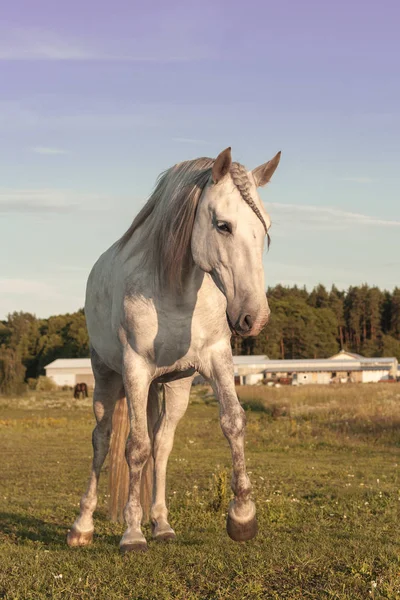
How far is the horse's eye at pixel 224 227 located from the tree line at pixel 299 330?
307ft

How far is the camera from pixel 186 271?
5.88 metres

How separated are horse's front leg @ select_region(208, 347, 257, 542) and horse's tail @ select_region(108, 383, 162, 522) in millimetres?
1750

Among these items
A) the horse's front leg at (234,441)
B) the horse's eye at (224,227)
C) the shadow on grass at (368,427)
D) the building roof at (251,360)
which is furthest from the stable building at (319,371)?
the horse's eye at (224,227)

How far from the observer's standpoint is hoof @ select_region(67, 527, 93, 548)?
24.0 ft

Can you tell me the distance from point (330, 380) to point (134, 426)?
8951 centimetres

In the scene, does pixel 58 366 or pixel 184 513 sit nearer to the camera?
pixel 184 513

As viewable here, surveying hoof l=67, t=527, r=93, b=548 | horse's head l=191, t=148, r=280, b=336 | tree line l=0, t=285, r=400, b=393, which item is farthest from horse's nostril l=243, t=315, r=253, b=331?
tree line l=0, t=285, r=400, b=393

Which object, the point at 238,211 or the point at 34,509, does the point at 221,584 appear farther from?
the point at 34,509

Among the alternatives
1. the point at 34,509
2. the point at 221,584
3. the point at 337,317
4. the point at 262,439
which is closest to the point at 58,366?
the point at 337,317

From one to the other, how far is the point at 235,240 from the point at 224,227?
154 millimetres

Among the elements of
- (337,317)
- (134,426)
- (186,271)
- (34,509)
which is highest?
(337,317)

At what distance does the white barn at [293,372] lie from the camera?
306 ft

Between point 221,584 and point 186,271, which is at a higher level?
point 186,271

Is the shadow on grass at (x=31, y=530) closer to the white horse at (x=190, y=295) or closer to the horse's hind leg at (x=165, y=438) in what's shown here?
the horse's hind leg at (x=165, y=438)
